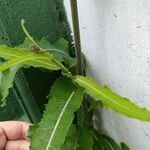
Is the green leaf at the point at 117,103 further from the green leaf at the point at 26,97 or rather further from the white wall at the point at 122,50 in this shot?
the green leaf at the point at 26,97

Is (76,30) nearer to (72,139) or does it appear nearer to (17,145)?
(72,139)

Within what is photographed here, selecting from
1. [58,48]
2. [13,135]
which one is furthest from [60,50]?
[13,135]

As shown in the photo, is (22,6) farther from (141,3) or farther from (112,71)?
(141,3)

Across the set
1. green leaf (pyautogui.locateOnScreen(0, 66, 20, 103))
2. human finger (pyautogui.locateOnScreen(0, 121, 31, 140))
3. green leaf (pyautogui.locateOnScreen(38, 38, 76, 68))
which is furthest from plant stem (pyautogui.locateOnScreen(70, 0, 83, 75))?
human finger (pyautogui.locateOnScreen(0, 121, 31, 140))

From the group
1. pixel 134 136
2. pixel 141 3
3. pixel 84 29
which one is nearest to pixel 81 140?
pixel 134 136

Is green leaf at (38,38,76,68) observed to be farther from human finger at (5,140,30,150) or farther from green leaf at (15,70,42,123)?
human finger at (5,140,30,150)

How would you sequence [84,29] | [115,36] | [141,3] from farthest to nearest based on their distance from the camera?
[84,29] < [115,36] < [141,3]
